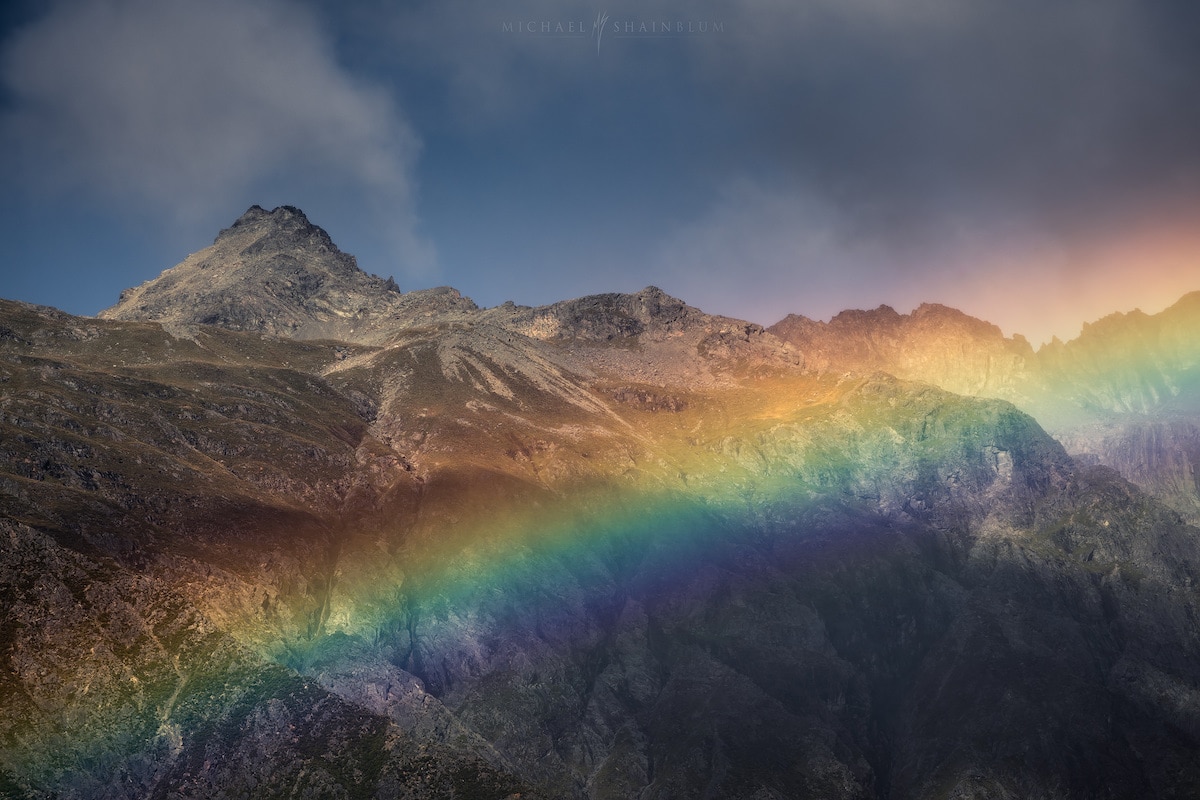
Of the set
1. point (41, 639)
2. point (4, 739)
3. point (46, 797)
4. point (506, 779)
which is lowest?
point (506, 779)

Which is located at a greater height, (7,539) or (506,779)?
(7,539)

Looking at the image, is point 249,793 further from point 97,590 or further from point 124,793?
point 97,590

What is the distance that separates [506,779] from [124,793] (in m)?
71.5

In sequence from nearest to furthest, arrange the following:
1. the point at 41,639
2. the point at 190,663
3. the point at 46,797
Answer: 1. the point at 46,797
2. the point at 41,639
3. the point at 190,663

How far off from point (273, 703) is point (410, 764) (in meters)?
33.8

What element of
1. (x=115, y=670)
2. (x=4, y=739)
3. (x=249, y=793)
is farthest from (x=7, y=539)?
(x=249, y=793)

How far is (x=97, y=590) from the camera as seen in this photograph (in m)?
198

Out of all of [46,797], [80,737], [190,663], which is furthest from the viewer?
[190,663]

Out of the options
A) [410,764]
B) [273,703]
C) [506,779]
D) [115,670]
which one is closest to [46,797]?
[115,670]

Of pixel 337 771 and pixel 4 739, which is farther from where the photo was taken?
pixel 337 771

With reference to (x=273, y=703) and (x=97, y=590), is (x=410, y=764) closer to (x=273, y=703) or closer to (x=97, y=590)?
(x=273, y=703)

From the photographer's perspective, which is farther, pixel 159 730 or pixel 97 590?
pixel 97 590

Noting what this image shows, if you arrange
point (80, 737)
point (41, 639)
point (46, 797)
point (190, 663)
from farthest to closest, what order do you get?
point (190, 663), point (41, 639), point (80, 737), point (46, 797)

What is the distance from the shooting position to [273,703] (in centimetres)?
18838
